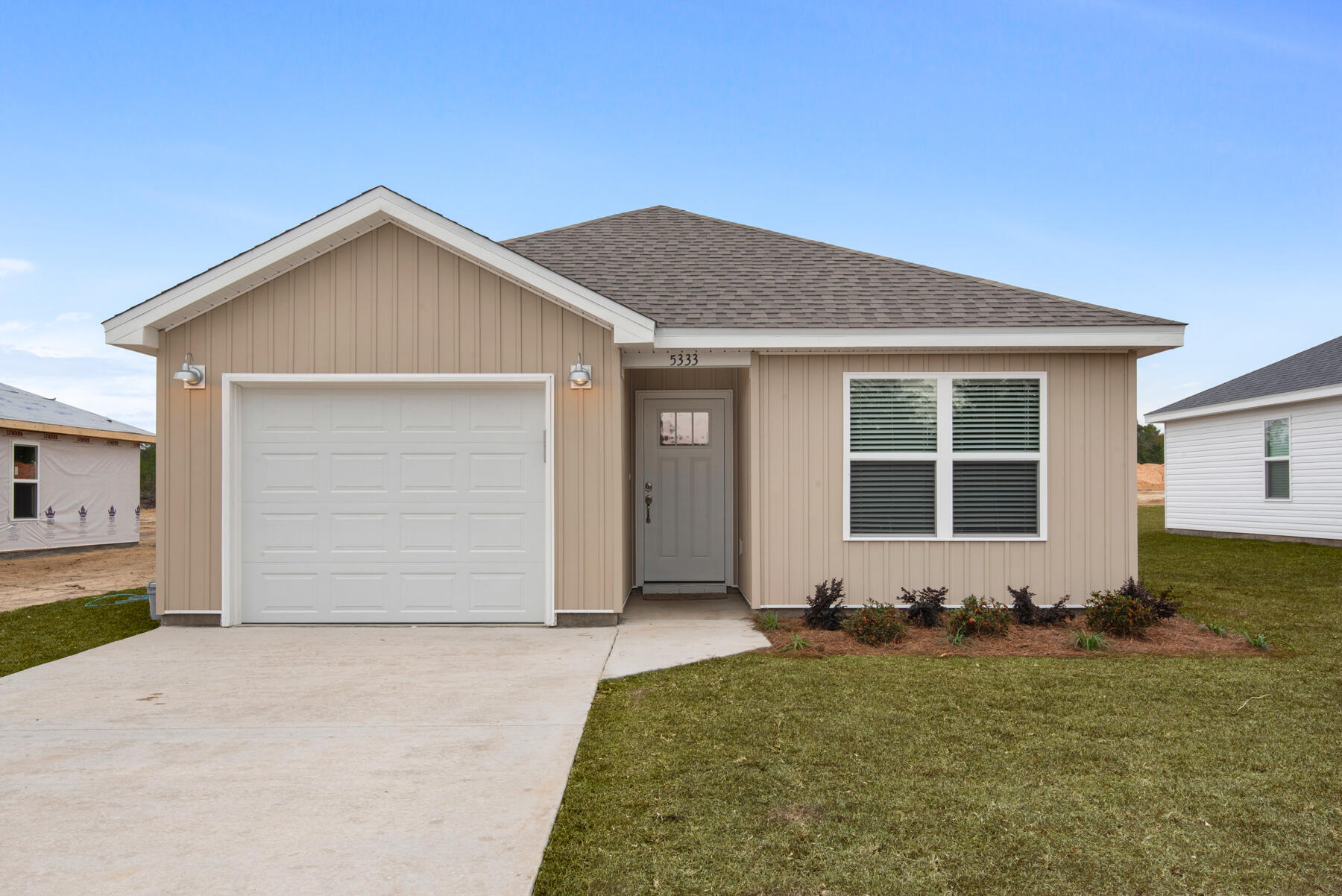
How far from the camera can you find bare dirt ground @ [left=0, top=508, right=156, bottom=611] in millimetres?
10305

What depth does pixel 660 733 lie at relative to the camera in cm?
413

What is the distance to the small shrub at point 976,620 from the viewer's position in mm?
6555

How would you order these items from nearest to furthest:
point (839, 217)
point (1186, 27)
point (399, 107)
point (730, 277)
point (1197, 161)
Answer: point (730, 277) → point (1186, 27) → point (399, 107) → point (1197, 161) → point (839, 217)

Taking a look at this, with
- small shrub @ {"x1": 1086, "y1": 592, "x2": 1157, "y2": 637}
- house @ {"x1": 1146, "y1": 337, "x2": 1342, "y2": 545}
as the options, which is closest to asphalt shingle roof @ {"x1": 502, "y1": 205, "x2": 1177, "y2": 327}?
small shrub @ {"x1": 1086, "y1": 592, "x2": 1157, "y2": 637}

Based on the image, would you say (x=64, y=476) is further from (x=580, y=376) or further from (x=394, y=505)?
(x=580, y=376)

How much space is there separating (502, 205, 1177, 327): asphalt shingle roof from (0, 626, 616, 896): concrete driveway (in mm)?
3488

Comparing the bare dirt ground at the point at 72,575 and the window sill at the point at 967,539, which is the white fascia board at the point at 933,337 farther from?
the bare dirt ground at the point at 72,575

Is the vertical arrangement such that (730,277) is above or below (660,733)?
above

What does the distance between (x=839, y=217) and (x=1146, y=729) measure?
16234 mm

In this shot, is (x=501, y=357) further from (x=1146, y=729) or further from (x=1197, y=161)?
(x=1197, y=161)

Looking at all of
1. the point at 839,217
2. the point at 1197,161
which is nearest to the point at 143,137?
the point at 839,217

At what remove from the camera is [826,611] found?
693 cm

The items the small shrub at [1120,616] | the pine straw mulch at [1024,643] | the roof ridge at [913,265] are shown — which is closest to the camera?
the pine straw mulch at [1024,643]

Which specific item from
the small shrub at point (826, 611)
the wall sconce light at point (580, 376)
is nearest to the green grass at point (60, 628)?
the wall sconce light at point (580, 376)
